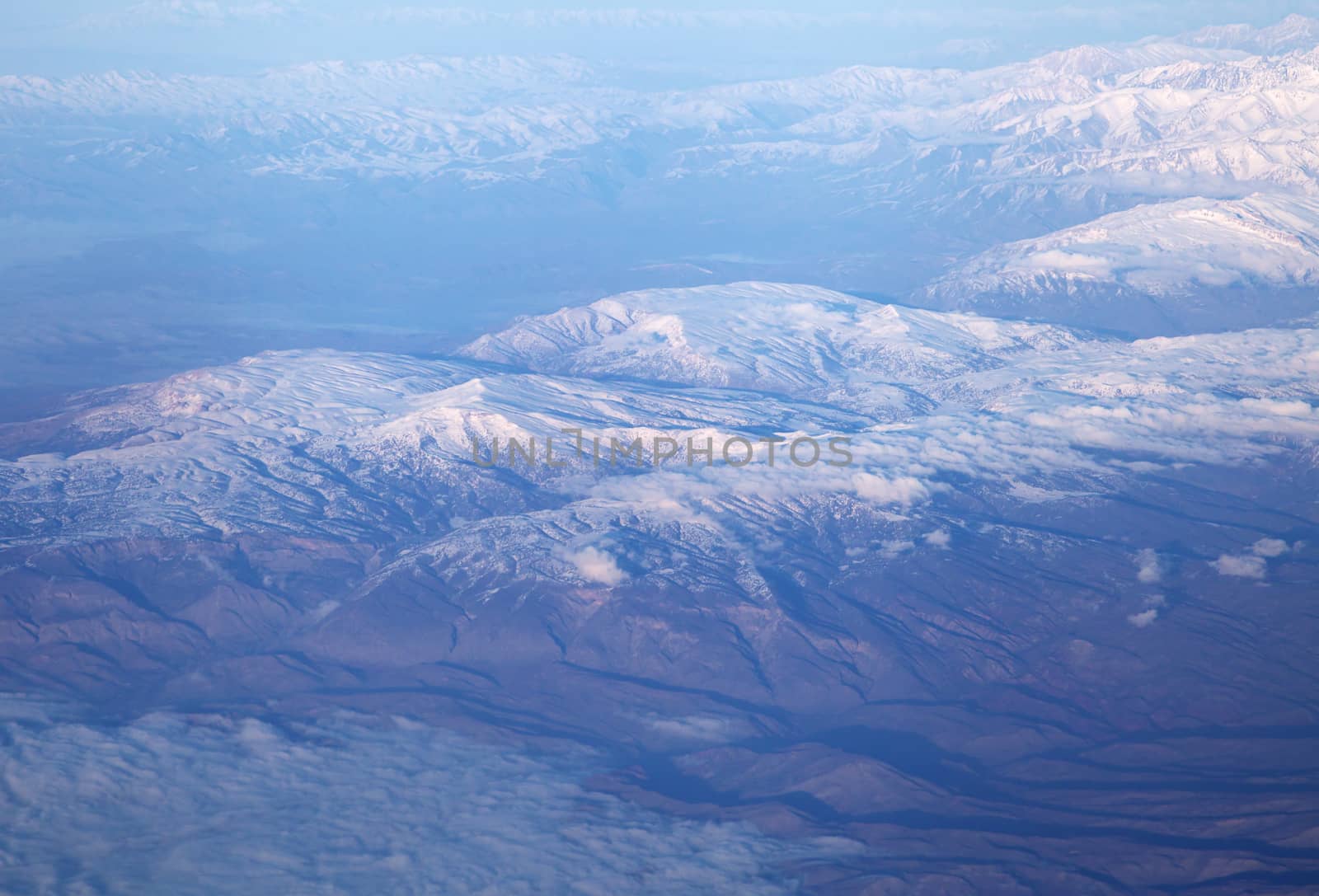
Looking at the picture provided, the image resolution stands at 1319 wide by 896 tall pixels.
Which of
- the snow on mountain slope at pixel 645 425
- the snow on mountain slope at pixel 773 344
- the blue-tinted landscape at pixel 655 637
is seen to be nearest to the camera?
the blue-tinted landscape at pixel 655 637

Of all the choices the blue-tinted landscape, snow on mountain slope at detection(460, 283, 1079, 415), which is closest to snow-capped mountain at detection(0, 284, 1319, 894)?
the blue-tinted landscape

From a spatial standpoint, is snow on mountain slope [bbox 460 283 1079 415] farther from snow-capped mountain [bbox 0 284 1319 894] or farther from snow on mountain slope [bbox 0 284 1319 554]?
snow-capped mountain [bbox 0 284 1319 894]

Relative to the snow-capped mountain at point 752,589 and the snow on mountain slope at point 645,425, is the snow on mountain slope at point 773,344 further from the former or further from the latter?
the snow-capped mountain at point 752,589

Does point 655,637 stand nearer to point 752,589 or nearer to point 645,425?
point 752,589

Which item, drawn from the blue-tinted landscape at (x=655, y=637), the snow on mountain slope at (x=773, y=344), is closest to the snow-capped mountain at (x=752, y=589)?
the blue-tinted landscape at (x=655, y=637)

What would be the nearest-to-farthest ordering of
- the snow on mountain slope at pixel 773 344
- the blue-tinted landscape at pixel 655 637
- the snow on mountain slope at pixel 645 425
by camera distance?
the blue-tinted landscape at pixel 655 637
the snow on mountain slope at pixel 645 425
the snow on mountain slope at pixel 773 344

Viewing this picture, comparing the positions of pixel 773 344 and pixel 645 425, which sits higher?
pixel 773 344

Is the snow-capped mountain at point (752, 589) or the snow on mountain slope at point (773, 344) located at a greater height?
the snow on mountain slope at point (773, 344)

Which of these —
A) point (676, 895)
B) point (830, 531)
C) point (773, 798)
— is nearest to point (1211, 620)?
point (830, 531)

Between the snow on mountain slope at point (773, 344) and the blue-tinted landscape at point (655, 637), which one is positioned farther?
the snow on mountain slope at point (773, 344)

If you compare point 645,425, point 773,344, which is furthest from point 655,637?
point 773,344

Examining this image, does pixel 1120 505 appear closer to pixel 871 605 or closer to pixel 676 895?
pixel 871 605
